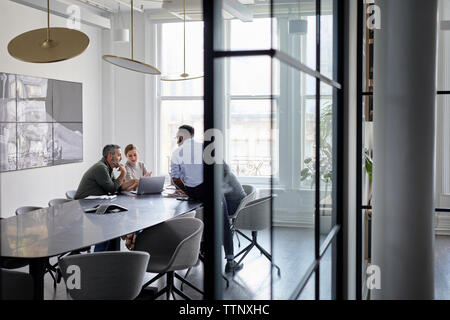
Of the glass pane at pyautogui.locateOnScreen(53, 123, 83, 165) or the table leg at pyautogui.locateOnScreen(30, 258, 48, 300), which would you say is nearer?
the table leg at pyautogui.locateOnScreen(30, 258, 48, 300)

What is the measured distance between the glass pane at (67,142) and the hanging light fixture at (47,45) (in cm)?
360

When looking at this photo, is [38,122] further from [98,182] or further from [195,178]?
[195,178]

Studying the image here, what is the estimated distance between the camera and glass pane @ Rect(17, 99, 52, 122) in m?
6.80

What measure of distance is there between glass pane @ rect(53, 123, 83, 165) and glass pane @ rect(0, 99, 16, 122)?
92 cm

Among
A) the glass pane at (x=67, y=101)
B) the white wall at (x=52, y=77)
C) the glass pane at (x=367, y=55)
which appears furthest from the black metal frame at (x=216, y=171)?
the glass pane at (x=67, y=101)

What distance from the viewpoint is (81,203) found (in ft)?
17.5

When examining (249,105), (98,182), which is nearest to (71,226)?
(98,182)

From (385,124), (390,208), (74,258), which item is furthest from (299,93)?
(74,258)

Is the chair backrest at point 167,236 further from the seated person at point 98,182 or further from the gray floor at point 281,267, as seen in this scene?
the gray floor at point 281,267

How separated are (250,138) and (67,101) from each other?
653cm

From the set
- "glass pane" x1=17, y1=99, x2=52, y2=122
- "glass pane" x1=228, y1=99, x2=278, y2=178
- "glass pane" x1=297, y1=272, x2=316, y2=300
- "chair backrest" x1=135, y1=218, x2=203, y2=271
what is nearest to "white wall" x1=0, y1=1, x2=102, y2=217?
"glass pane" x1=17, y1=99, x2=52, y2=122

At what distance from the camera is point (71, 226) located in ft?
13.7

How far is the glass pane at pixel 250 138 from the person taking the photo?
174cm

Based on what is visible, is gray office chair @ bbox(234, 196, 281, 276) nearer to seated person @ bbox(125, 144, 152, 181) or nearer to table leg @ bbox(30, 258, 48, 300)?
table leg @ bbox(30, 258, 48, 300)
